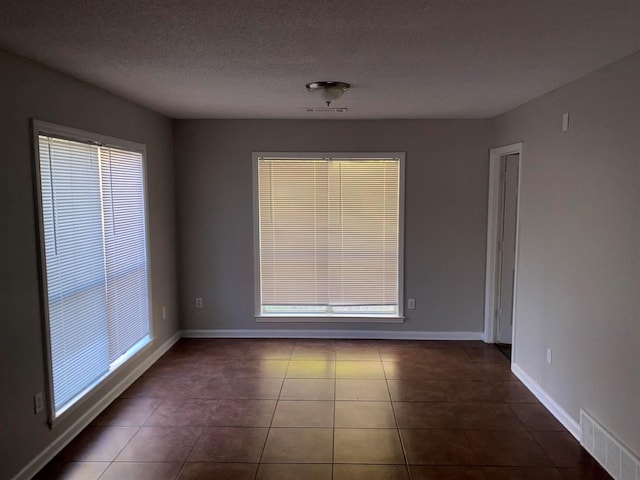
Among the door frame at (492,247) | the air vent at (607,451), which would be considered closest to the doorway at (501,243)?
the door frame at (492,247)

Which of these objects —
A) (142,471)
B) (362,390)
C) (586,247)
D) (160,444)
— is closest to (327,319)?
(362,390)

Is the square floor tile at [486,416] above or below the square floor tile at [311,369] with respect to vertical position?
below

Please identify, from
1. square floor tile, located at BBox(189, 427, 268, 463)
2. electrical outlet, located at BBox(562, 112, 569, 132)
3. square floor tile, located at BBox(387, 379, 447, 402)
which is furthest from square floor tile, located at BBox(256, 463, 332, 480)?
electrical outlet, located at BBox(562, 112, 569, 132)

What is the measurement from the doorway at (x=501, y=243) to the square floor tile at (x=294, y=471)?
2856 mm

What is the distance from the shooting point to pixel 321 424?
3.24 metres

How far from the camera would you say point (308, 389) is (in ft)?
12.5

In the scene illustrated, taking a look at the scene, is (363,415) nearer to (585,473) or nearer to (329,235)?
(585,473)

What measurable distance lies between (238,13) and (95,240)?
210 cm

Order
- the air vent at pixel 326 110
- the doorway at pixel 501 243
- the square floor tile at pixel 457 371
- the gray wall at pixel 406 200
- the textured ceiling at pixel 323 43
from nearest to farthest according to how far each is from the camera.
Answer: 1. the textured ceiling at pixel 323 43
2. the square floor tile at pixel 457 371
3. the air vent at pixel 326 110
4. the doorway at pixel 501 243
5. the gray wall at pixel 406 200

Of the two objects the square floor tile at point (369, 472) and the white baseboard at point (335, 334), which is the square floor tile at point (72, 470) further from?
the white baseboard at point (335, 334)

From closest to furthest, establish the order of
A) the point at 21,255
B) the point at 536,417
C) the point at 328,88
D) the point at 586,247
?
the point at 21,255, the point at 586,247, the point at 328,88, the point at 536,417

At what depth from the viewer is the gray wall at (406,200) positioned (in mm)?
4887

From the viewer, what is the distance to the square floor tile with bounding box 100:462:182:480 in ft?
8.64

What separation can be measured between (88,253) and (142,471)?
146 cm
